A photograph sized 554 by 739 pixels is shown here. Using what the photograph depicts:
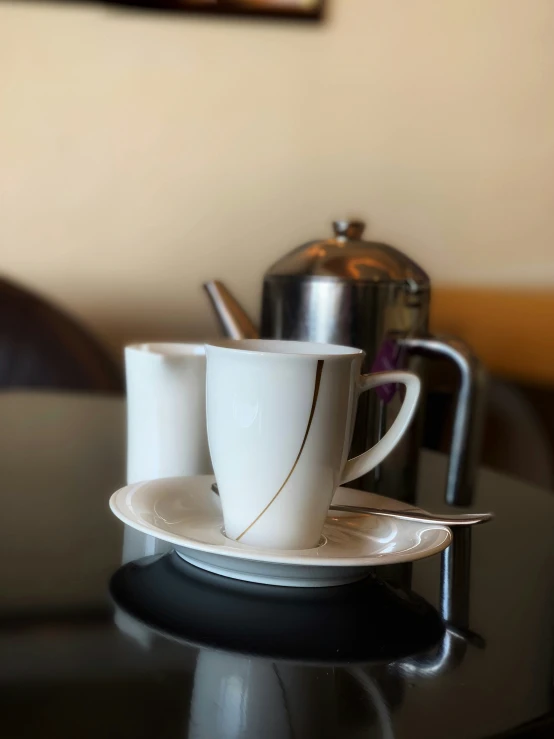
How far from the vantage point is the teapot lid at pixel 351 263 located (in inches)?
23.1

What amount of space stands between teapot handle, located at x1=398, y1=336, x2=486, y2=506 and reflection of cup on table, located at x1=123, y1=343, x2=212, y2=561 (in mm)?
174

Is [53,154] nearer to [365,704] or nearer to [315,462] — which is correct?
[315,462]

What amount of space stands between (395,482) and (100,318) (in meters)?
0.93

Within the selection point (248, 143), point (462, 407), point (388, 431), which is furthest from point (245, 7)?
point (388, 431)

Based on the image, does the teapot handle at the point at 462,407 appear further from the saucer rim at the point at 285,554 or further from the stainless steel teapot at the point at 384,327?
the saucer rim at the point at 285,554

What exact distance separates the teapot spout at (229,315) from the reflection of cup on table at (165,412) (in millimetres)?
142

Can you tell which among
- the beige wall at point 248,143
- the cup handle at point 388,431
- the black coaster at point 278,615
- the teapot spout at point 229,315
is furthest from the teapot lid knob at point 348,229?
the beige wall at point 248,143

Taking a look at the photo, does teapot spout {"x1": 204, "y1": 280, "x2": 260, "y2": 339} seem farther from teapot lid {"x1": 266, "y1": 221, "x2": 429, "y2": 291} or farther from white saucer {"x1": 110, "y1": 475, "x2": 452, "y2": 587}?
white saucer {"x1": 110, "y1": 475, "x2": 452, "y2": 587}

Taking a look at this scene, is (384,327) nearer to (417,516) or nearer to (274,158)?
(417,516)

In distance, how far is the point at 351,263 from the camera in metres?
0.59

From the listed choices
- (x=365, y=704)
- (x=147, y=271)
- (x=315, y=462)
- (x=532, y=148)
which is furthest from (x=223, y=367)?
(x=532, y=148)

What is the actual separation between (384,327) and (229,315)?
147mm

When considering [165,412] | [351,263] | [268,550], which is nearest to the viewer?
[268,550]

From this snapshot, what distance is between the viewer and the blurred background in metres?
1.32
